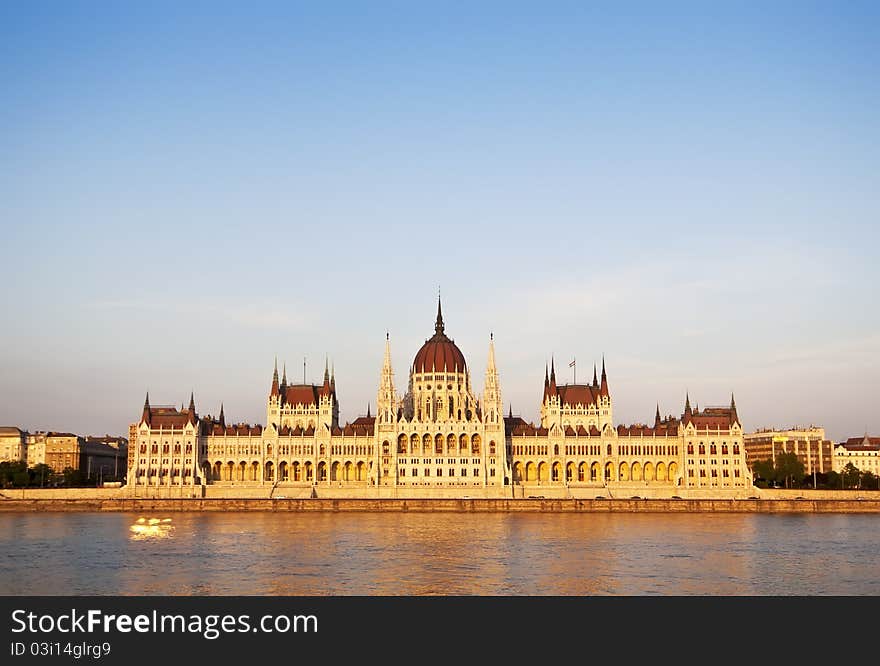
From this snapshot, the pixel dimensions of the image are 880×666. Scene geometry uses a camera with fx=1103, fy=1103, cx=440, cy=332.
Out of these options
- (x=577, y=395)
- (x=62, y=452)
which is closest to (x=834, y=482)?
(x=577, y=395)

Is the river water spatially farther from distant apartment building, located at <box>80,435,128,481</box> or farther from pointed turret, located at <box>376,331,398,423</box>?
distant apartment building, located at <box>80,435,128,481</box>

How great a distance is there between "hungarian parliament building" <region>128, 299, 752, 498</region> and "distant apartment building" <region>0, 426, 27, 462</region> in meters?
44.3

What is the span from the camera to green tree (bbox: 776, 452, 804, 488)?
136750mm

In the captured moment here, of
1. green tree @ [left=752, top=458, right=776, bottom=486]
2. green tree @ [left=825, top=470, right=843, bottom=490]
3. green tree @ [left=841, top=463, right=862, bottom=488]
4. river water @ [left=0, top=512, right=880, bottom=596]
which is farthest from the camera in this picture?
green tree @ [left=752, top=458, right=776, bottom=486]

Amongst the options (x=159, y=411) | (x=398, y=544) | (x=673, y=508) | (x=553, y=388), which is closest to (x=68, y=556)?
(x=398, y=544)

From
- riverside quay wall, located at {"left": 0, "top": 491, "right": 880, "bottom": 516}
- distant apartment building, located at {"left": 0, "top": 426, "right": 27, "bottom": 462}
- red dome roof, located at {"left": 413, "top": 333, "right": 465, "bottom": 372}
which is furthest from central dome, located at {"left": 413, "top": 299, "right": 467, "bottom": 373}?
distant apartment building, located at {"left": 0, "top": 426, "right": 27, "bottom": 462}

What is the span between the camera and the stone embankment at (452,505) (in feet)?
376

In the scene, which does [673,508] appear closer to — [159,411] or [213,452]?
[213,452]

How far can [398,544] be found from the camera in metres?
71.1

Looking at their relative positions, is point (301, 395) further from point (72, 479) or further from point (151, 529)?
point (151, 529)

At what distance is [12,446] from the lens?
173 metres
